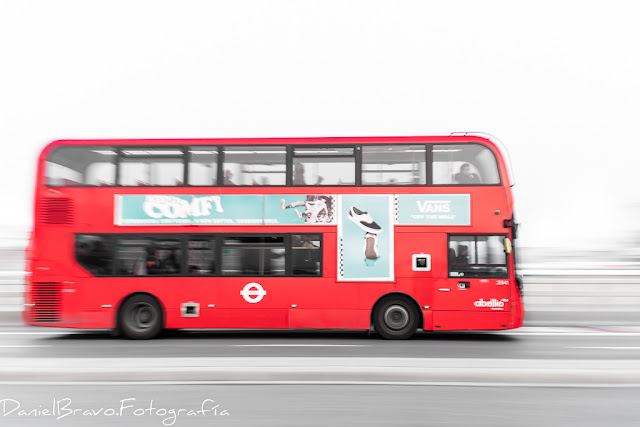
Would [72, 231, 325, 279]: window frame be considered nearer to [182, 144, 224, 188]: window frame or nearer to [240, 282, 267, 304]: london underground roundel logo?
[240, 282, 267, 304]: london underground roundel logo

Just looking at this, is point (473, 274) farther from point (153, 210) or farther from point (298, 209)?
point (153, 210)

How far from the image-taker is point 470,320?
33.3 feet

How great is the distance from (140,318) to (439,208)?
18.5ft

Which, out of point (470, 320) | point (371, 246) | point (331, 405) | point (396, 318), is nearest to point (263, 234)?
point (371, 246)

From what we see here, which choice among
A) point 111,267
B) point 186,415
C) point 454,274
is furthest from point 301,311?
point 186,415

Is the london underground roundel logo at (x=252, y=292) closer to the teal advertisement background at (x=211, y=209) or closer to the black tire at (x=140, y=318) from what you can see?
the teal advertisement background at (x=211, y=209)

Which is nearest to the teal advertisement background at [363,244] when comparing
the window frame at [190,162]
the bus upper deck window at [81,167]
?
the window frame at [190,162]

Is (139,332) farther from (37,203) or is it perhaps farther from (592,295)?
(592,295)

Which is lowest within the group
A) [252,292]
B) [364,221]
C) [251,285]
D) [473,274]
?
[252,292]

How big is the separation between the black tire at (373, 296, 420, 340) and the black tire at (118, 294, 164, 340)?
3876 millimetres

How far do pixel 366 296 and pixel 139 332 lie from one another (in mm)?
4067

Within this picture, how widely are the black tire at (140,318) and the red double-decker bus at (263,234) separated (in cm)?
2

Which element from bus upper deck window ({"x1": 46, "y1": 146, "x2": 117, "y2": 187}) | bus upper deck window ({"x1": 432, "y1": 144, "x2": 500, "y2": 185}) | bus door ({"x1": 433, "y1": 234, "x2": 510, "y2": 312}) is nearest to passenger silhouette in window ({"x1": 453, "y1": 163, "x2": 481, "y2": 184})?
bus upper deck window ({"x1": 432, "y1": 144, "x2": 500, "y2": 185})

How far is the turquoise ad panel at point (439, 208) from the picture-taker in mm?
10242
